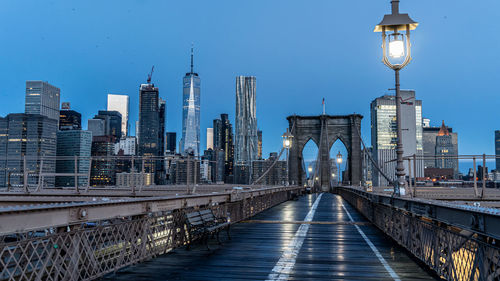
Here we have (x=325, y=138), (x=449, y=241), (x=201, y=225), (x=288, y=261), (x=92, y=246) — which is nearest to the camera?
(x=449, y=241)

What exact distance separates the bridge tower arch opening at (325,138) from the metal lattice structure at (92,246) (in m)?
55.0

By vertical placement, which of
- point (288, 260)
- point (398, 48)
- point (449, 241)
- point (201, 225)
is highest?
point (398, 48)

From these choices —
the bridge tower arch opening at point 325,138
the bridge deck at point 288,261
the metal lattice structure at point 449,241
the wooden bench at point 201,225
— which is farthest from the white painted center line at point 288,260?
the bridge tower arch opening at point 325,138

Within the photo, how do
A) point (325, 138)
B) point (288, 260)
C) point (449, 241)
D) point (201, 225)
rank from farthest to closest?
point (325, 138), point (201, 225), point (288, 260), point (449, 241)

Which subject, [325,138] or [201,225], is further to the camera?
[325,138]

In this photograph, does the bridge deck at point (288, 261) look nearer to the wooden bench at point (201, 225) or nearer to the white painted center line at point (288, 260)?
the white painted center line at point (288, 260)

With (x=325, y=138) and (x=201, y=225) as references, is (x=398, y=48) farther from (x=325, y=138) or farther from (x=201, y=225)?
(x=325, y=138)

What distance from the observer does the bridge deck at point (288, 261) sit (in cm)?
675

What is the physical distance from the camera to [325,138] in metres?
69.6

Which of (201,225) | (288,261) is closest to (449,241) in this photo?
(288,261)

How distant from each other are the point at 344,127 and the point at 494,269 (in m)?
66.7

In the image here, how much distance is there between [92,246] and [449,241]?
18.4ft

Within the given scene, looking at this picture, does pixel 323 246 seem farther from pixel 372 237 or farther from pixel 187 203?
pixel 187 203

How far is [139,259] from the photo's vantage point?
24.8 feet
